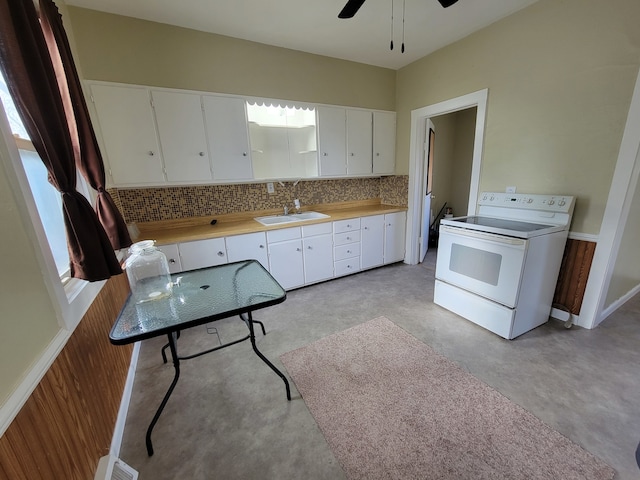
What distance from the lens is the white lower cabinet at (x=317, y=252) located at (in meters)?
3.06

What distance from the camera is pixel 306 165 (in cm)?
340

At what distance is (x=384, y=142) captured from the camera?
3.71 meters

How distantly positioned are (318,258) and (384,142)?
193 cm

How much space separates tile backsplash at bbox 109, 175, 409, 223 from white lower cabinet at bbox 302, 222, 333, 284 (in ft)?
1.94

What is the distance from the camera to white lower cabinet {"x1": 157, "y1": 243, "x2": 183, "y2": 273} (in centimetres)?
239

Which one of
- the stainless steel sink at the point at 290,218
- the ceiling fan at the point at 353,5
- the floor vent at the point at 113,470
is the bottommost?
the floor vent at the point at 113,470

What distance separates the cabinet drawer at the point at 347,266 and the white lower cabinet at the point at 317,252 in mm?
98

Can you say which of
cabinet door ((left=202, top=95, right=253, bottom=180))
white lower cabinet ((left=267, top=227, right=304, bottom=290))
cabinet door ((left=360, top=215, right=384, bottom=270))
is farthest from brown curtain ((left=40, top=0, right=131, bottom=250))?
cabinet door ((left=360, top=215, right=384, bottom=270))

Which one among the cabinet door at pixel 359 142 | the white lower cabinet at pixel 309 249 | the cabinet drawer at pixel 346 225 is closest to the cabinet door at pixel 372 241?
the white lower cabinet at pixel 309 249

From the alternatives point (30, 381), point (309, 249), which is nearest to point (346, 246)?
point (309, 249)

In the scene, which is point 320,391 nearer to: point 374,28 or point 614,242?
point 614,242

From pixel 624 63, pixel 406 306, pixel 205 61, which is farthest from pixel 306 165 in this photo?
pixel 624 63

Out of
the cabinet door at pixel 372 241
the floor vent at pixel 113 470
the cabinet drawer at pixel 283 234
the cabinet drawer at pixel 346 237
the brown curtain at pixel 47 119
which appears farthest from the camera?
the cabinet door at pixel 372 241

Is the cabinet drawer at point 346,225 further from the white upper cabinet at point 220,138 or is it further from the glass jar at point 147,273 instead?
the glass jar at point 147,273
